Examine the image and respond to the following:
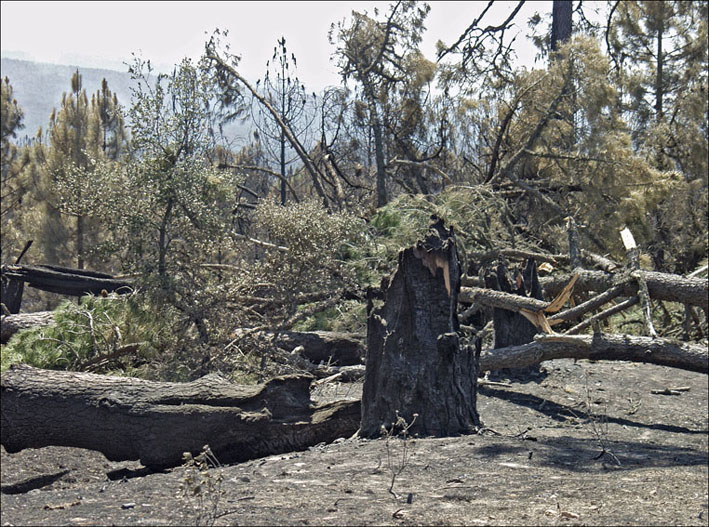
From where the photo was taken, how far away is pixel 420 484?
340cm

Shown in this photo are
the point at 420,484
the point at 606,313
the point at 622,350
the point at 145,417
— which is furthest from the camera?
the point at 606,313

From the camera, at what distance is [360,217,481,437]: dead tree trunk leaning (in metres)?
4.37

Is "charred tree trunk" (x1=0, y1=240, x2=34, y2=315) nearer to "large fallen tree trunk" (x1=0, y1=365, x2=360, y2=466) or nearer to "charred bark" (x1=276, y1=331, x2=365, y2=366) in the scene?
"charred bark" (x1=276, y1=331, x2=365, y2=366)

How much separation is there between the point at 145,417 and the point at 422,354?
5.38 ft

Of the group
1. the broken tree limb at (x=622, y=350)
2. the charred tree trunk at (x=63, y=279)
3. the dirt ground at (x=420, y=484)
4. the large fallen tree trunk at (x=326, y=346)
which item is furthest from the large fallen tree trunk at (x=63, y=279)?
the broken tree limb at (x=622, y=350)

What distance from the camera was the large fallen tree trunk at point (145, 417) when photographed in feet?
13.1

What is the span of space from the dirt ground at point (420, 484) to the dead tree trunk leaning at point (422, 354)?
0.72ft

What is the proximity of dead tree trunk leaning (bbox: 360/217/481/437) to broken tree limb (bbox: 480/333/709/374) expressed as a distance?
5.58 ft

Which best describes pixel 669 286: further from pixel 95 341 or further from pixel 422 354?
pixel 95 341

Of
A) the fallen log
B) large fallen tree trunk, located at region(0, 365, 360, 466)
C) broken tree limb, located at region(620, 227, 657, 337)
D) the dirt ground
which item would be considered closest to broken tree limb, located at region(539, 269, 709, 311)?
broken tree limb, located at region(620, 227, 657, 337)

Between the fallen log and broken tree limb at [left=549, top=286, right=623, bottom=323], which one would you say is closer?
broken tree limb at [left=549, top=286, right=623, bottom=323]

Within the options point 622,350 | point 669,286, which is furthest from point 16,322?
point 669,286

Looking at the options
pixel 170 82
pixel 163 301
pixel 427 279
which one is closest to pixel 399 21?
pixel 170 82

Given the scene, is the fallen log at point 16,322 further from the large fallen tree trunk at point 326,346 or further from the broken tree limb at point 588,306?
the broken tree limb at point 588,306
